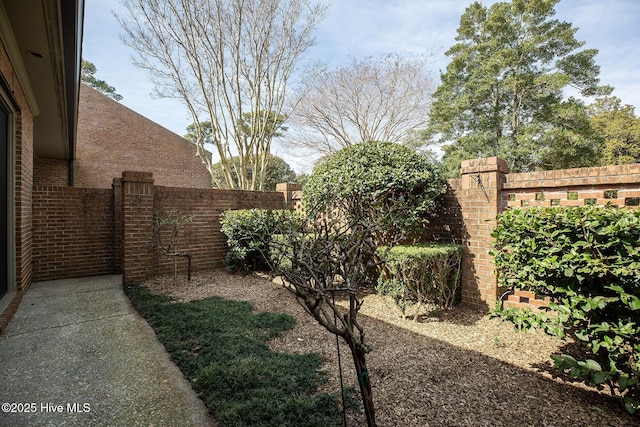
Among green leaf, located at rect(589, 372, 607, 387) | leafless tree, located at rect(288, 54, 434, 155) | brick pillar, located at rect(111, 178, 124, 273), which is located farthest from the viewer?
leafless tree, located at rect(288, 54, 434, 155)

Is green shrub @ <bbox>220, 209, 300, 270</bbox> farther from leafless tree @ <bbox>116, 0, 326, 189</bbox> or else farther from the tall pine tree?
the tall pine tree

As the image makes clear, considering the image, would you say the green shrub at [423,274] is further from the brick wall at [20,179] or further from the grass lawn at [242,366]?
the brick wall at [20,179]

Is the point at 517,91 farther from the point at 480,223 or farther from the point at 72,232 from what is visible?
the point at 72,232

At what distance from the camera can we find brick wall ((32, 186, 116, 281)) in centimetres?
509

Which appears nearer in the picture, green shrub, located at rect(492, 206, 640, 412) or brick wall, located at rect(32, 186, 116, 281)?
green shrub, located at rect(492, 206, 640, 412)

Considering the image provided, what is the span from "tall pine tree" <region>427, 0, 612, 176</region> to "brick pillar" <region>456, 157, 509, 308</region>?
1020 centimetres

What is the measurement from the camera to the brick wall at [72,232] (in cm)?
509

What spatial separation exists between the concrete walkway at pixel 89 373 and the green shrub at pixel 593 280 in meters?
2.29

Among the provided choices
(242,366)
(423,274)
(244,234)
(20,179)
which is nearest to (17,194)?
(20,179)

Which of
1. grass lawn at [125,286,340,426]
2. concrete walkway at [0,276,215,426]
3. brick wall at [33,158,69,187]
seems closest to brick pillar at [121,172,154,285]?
concrete walkway at [0,276,215,426]

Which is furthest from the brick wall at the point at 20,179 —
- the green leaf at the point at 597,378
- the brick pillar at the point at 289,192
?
the green leaf at the point at 597,378

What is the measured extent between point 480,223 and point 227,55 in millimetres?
10087

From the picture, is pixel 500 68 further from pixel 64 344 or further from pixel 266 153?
pixel 64 344

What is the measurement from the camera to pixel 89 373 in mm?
2254
